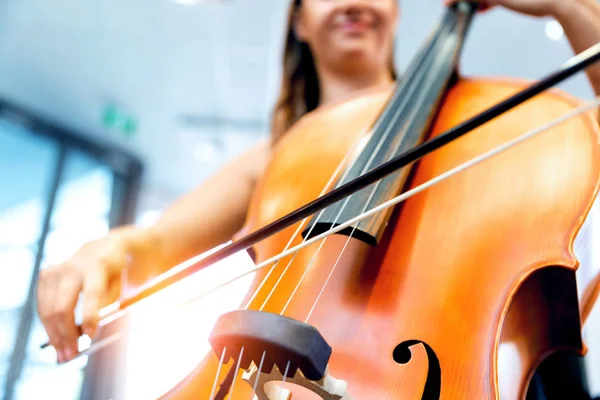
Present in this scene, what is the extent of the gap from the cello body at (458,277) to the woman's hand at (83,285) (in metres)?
0.17

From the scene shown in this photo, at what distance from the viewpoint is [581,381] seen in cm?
57

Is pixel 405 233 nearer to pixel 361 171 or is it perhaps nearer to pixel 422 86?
pixel 361 171

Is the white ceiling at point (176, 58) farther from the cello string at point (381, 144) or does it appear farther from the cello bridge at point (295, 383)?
the cello bridge at point (295, 383)

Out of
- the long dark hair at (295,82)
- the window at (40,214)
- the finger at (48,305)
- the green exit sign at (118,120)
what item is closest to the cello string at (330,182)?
the finger at (48,305)

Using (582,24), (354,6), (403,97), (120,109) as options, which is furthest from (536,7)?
(120,109)

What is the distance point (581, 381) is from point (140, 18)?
2060 millimetres

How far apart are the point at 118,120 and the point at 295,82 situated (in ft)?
6.57

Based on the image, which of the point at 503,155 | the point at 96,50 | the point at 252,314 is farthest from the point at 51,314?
the point at 96,50

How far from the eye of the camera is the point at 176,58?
7.73ft

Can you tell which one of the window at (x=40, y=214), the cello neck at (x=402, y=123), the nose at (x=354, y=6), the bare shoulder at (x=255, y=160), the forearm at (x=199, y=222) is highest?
the nose at (x=354, y=6)

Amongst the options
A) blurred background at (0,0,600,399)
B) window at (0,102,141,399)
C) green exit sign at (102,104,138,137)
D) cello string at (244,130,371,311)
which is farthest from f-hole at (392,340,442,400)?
green exit sign at (102,104,138,137)

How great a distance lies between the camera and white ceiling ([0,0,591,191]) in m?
2.10

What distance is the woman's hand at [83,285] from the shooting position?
532mm

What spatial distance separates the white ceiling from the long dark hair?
3.56 ft
